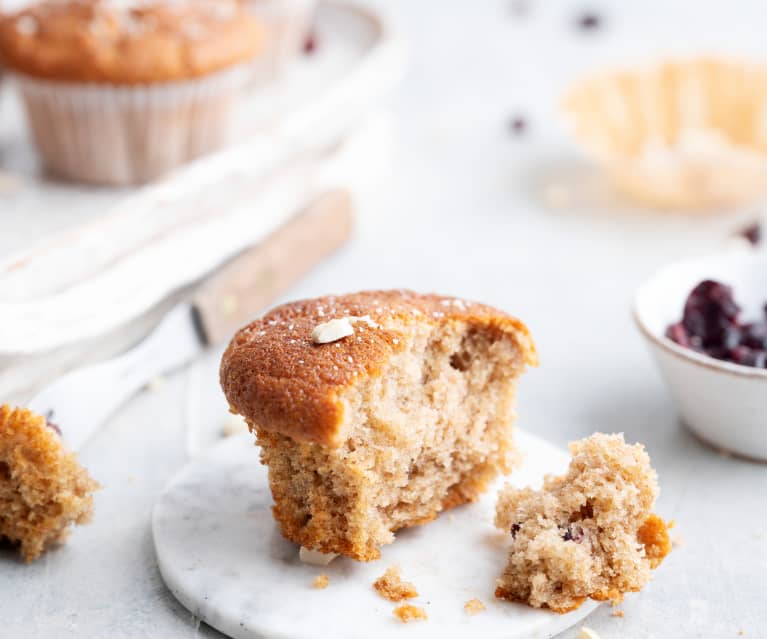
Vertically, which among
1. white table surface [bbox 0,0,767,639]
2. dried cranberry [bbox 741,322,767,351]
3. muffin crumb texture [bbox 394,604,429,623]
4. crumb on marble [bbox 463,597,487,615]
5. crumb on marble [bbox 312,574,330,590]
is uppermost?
dried cranberry [bbox 741,322,767,351]

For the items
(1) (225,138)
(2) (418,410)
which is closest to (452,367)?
(2) (418,410)

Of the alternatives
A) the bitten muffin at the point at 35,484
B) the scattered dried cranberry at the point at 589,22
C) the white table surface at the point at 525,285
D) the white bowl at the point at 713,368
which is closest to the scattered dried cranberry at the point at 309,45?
the white table surface at the point at 525,285

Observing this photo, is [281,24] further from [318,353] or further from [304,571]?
[304,571]

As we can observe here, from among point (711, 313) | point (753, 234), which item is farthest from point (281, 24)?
point (711, 313)

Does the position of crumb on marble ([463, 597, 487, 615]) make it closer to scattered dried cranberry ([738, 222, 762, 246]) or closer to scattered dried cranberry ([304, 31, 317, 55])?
scattered dried cranberry ([738, 222, 762, 246])

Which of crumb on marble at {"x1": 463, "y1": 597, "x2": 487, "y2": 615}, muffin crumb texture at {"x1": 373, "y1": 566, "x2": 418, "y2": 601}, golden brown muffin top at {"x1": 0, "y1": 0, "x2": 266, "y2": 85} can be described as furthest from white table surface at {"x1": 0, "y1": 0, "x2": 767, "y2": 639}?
golden brown muffin top at {"x1": 0, "y1": 0, "x2": 266, "y2": 85}
